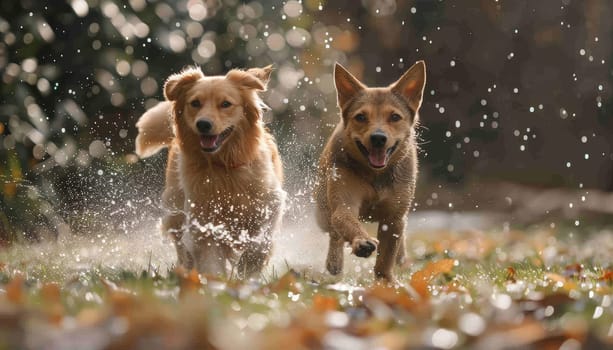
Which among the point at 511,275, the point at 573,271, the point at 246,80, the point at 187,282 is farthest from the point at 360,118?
the point at 187,282

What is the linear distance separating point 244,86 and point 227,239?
3.42ft

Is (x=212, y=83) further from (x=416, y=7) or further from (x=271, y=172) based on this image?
(x=416, y=7)

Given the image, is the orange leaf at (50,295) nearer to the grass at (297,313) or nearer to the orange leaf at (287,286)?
the grass at (297,313)

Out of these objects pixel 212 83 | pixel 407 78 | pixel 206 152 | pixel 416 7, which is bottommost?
pixel 206 152

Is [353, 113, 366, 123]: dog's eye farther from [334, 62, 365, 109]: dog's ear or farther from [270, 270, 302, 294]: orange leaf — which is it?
[270, 270, 302, 294]: orange leaf

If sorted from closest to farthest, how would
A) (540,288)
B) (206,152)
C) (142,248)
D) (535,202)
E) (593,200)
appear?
1. (540,288)
2. (206,152)
3. (142,248)
4. (593,200)
5. (535,202)

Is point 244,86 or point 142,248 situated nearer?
point 244,86

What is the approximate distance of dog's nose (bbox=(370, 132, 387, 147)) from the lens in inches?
201

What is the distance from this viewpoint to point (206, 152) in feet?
16.9

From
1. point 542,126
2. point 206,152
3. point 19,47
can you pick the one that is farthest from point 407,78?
point 542,126

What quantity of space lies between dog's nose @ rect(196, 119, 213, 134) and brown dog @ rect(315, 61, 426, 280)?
0.92 m

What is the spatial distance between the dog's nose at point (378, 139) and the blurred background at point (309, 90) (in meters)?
1.36

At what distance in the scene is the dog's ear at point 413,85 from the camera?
5.44 meters

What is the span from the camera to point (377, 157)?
204 inches
